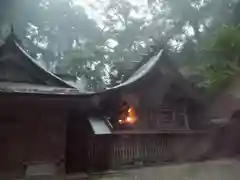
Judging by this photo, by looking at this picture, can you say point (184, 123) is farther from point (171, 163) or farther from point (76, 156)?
point (76, 156)

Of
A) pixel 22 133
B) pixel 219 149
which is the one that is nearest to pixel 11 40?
pixel 22 133

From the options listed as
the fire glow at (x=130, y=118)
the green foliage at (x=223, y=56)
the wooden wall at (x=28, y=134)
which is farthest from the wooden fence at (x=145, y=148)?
the green foliage at (x=223, y=56)

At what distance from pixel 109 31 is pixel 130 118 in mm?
15665

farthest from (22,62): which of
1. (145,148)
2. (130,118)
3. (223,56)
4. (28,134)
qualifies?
(223,56)

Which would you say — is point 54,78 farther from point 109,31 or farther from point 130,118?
point 109,31

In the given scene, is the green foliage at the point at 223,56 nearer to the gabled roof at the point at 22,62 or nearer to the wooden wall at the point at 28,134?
the gabled roof at the point at 22,62

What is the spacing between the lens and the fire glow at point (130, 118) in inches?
401

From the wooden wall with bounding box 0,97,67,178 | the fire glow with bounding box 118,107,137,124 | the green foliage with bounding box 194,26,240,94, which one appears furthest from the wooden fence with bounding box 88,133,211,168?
the green foliage with bounding box 194,26,240,94

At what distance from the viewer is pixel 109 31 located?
2483 centimetres

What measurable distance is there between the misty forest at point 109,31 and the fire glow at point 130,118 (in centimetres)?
402

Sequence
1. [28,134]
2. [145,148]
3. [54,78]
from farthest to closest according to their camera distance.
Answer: [145,148]
[54,78]
[28,134]

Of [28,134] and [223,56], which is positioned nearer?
[28,134]

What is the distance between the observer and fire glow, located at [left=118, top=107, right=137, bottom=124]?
10188 millimetres

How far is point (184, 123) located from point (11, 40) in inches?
267
